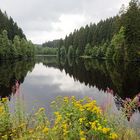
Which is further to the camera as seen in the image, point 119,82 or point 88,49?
point 88,49

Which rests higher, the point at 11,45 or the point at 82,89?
the point at 11,45

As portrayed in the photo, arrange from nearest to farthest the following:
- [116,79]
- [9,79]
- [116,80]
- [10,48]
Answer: [116,80], [116,79], [9,79], [10,48]

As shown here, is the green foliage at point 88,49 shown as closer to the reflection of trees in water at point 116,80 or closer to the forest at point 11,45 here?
the forest at point 11,45

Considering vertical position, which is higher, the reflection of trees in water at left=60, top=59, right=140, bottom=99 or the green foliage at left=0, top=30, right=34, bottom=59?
the green foliage at left=0, top=30, right=34, bottom=59

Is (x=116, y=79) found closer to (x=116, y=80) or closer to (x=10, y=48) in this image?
(x=116, y=80)

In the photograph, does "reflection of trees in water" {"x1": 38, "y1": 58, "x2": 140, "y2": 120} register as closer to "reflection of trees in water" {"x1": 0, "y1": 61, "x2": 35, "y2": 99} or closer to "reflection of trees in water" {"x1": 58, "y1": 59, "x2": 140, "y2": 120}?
"reflection of trees in water" {"x1": 58, "y1": 59, "x2": 140, "y2": 120}

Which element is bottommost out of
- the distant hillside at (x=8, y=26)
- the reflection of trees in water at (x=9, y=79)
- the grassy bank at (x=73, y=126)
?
the reflection of trees in water at (x=9, y=79)

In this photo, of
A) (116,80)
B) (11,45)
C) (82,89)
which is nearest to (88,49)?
(11,45)

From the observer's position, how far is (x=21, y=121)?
911 centimetres

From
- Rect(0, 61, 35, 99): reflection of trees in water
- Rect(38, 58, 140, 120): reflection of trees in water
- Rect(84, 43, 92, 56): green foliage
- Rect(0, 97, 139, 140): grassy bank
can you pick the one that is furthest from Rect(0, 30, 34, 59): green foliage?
Rect(0, 97, 139, 140): grassy bank

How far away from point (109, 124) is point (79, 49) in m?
132

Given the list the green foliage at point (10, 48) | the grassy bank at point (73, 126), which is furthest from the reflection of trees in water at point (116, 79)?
the green foliage at point (10, 48)

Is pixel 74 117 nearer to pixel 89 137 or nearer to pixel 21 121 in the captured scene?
pixel 89 137

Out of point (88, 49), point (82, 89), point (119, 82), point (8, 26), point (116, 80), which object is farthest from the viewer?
point (88, 49)
